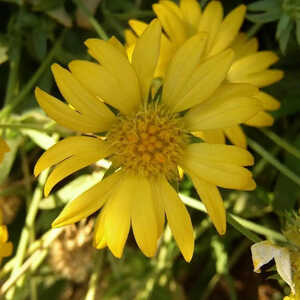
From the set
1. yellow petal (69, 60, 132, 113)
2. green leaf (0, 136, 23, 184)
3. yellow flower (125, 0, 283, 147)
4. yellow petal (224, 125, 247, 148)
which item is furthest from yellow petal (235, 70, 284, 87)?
green leaf (0, 136, 23, 184)

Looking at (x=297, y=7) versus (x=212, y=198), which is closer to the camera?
(x=212, y=198)

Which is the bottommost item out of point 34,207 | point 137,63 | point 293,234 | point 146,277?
point 146,277

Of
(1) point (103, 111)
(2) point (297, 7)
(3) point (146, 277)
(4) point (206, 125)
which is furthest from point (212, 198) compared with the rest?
(3) point (146, 277)

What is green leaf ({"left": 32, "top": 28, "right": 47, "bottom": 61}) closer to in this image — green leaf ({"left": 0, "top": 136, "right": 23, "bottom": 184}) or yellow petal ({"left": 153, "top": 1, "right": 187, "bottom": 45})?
green leaf ({"left": 0, "top": 136, "right": 23, "bottom": 184})

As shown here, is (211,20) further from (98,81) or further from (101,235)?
(101,235)

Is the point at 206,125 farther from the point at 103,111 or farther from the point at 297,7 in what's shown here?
the point at 297,7

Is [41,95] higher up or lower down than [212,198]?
higher up

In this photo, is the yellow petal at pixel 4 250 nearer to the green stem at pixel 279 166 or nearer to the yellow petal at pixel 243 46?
the green stem at pixel 279 166

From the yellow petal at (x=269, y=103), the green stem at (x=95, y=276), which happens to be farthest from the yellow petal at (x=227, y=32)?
the green stem at (x=95, y=276)
